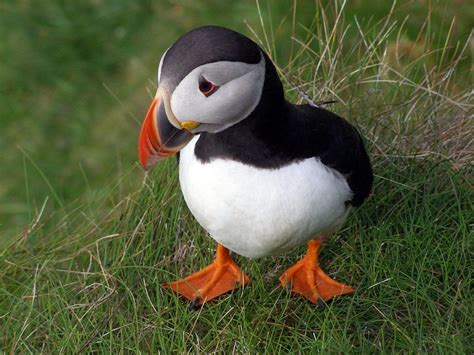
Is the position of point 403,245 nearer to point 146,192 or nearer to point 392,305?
point 392,305

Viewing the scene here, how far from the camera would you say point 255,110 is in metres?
2.89

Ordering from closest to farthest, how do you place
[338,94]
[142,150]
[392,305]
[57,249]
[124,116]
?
1. [142,150]
2. [392,305]
3. [57,249]
4. [338,94]
5. [124,116]

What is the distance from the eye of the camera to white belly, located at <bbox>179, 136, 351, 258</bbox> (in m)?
2.94

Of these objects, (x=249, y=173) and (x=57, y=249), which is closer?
(x=249, y=173)

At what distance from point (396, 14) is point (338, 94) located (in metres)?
1.37

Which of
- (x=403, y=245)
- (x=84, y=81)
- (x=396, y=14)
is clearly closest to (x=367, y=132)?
(x=403, y=245)

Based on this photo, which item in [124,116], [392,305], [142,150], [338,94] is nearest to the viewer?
[142,150]

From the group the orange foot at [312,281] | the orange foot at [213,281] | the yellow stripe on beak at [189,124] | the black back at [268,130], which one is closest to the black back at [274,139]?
the black back at [268,130]

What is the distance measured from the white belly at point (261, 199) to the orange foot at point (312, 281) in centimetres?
33

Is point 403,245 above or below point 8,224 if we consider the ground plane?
above

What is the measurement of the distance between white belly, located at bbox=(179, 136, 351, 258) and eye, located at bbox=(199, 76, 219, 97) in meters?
0.29

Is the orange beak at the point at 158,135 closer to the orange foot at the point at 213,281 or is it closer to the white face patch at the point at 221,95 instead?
the white face patch at the point at 221,95

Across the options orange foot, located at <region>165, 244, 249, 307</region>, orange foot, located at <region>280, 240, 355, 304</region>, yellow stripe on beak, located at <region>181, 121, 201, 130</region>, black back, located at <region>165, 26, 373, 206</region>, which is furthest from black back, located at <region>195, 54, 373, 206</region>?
orange foot, located at <region>165, 244, 249, 307</region>

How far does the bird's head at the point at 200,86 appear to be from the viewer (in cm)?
271
